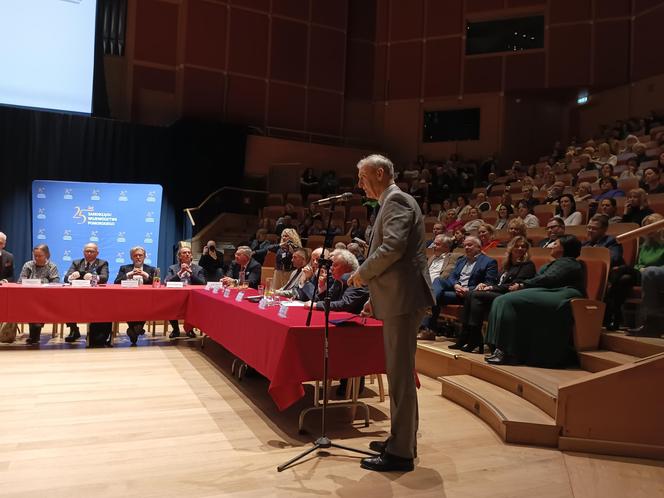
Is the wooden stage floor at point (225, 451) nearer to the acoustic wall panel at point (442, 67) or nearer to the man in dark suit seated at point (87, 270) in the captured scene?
the man in dark suit seated at point (87, 270)

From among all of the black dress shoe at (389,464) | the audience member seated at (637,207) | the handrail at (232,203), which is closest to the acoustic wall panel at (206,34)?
the handrail at (232,203)

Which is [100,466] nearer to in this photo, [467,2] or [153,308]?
[153,308]

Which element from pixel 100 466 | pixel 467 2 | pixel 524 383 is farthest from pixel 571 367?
pixel 467 2

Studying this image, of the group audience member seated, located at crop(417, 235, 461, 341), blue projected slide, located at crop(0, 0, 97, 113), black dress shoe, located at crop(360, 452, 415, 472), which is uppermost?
blue projected slide, located at crop(0, 0, 97, 113)

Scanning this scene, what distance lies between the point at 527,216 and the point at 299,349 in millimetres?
4336

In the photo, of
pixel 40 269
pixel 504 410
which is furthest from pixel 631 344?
pixel 40 269

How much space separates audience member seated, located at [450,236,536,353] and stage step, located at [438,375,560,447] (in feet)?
1.57

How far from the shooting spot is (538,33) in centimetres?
1198

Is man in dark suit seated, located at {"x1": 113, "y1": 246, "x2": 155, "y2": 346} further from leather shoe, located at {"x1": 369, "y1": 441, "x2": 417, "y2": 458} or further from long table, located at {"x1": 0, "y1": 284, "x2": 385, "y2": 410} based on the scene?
leather shoe, located at {"x1": 369, "y1": 441, "x2": 417, "y2": 458}

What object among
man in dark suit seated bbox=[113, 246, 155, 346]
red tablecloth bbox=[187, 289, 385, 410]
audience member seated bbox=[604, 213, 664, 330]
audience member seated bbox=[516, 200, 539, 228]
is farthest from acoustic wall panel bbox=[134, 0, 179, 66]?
audience member seated bbox=[604, 213, 664, 330]

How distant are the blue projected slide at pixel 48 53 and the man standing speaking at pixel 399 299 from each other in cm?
862

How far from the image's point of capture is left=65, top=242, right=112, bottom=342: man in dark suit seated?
18.1 ft

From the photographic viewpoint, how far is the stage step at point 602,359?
10.7 feet

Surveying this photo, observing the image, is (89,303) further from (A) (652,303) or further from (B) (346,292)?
(A) (652,303)
